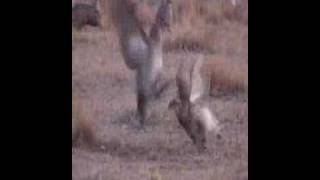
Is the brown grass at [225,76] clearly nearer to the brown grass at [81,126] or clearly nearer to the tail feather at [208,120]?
the tail feather at [208,120]

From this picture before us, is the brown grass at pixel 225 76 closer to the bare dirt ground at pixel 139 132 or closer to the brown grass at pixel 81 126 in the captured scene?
the bare dirt ground at pixel 139 132

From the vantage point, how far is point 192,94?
117 inches

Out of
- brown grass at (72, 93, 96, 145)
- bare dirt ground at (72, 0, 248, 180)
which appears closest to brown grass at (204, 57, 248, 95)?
bare dirt ground at (72, 0, 248, 180)

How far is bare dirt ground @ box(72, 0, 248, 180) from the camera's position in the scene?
295 cm

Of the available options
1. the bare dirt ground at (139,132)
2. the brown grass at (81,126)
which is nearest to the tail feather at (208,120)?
the bare dirt ground at (139,132)

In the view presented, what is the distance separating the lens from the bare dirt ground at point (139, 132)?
295cm

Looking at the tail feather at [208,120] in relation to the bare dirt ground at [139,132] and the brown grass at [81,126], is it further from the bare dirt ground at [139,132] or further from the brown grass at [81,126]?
the brown grass at [81,126]

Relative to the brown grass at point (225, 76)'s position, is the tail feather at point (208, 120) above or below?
below

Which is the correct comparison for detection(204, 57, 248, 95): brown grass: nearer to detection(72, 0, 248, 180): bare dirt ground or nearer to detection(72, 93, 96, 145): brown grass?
detection(72, 0, 248, 180): bare dirt ground

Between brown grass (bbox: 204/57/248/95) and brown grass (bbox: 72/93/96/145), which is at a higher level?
brown grass (bbox: 204/57/248/95)

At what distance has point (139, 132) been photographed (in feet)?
9.76
